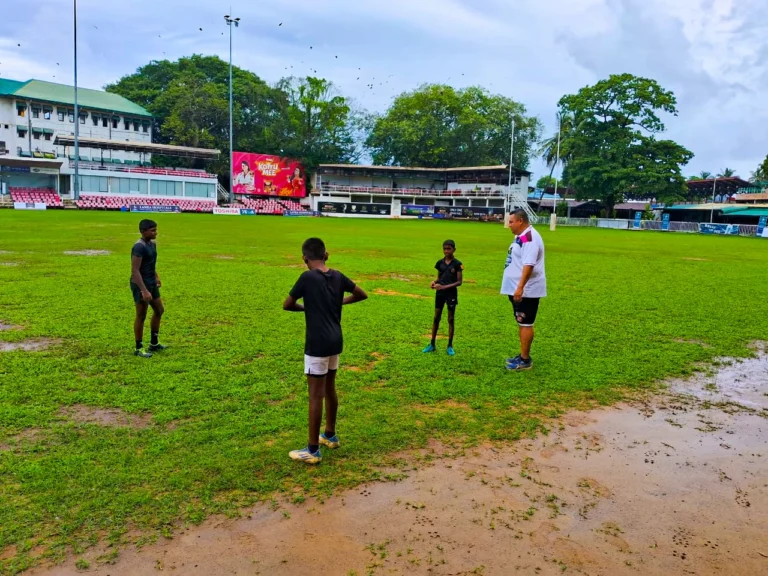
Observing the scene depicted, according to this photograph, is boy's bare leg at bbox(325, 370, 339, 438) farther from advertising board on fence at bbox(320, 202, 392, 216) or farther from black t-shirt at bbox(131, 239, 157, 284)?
advertising board on fence at bbox(320, 202, 392, 216)

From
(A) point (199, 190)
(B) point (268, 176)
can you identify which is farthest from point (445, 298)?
(B) point (268, 176)

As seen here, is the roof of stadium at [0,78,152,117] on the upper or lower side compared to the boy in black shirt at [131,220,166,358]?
upper

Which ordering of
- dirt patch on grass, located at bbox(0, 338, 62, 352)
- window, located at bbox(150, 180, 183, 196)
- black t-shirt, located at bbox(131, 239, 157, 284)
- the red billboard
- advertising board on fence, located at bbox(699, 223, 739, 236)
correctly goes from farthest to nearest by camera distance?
the red billboard
window, located at bbox(150, 180, 183, 196)
advertising board on fence, located at bbox(699, 223, 739, 236)
dirt patch on grass, located at bbox(0, 338, 62, 352)
black t-shirt, located at bbox(131, 239, 157, 284)

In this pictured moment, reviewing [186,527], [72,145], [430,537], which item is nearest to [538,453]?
[430,537]

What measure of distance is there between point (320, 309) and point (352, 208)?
7190 centimetres

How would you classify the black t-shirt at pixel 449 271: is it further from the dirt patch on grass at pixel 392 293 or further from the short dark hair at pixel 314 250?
the dirt patch on grass at pixel 392 293

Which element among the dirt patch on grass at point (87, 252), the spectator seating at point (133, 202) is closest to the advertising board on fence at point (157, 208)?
the spectator seating at point (133, 202)

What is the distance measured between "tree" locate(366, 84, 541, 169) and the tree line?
15cm

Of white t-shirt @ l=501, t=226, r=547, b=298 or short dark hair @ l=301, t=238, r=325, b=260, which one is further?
white t-shirt @ l=501, t=226, r=547, b=298

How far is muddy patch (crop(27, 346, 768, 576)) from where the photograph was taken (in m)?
3.22

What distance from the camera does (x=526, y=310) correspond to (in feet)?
22.3

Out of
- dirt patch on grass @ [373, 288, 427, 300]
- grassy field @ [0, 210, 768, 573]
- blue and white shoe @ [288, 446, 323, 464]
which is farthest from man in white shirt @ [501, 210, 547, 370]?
dirt patch on grass @ [373, 288, 427, 300]

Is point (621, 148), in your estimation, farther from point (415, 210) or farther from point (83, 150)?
point (83, 150)

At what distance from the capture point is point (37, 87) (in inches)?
2739
